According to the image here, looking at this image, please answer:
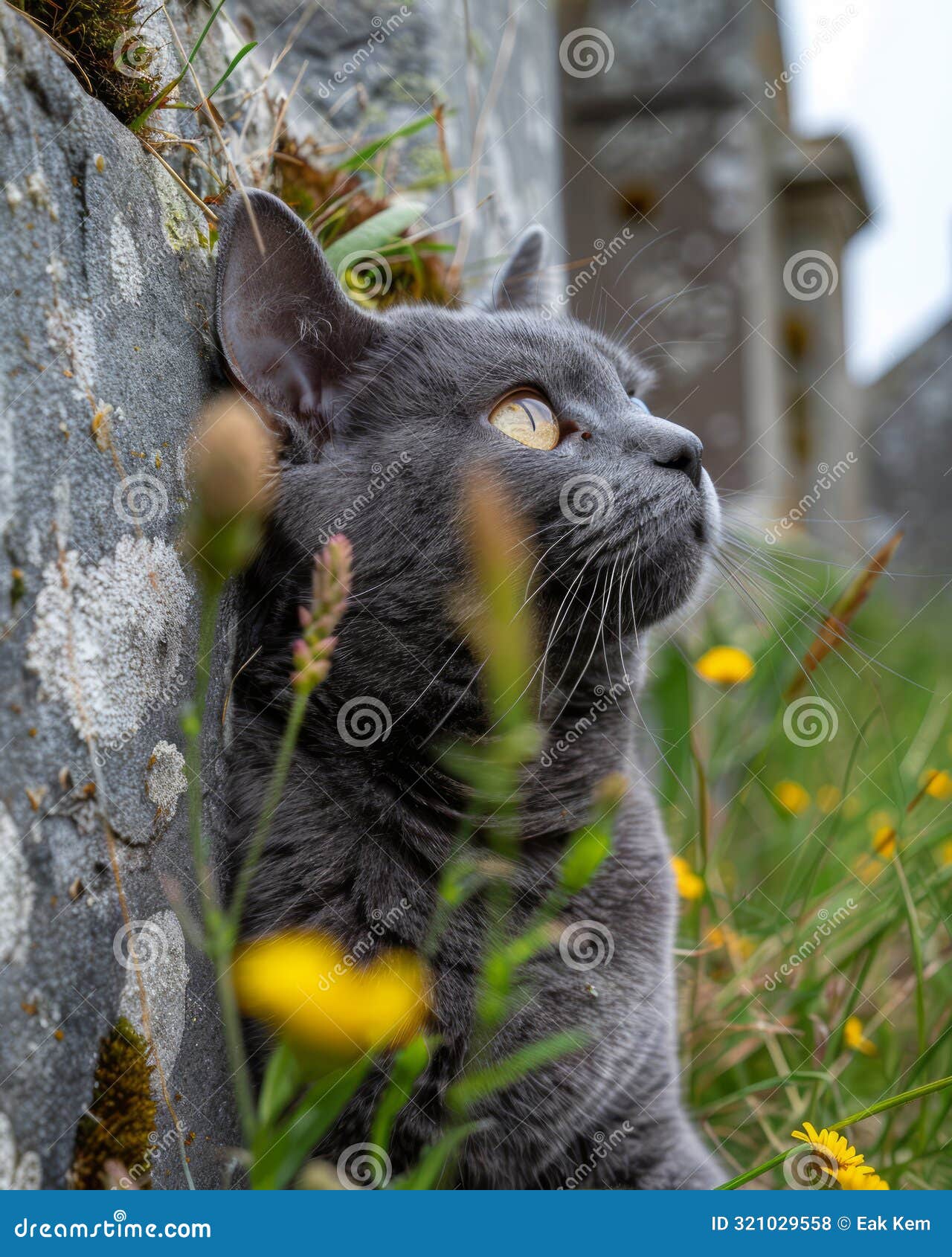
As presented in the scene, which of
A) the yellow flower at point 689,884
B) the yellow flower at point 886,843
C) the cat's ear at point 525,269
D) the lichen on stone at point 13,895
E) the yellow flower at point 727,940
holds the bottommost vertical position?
the yellow flower at point 727,940

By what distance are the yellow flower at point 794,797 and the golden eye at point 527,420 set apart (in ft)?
3.87

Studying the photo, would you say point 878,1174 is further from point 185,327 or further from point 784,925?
point 185,327

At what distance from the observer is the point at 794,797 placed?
237 centimetres

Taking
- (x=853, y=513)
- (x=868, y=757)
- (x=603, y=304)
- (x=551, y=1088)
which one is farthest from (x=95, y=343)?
(x=853, y=513)

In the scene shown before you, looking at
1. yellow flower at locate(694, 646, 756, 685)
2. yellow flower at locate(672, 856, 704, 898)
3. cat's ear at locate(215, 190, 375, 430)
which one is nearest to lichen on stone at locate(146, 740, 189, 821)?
cat's ear at locate(215, 190, 375, 430)

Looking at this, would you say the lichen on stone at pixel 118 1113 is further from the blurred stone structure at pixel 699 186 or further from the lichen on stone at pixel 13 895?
the blurred stone structure at pixel 699 186

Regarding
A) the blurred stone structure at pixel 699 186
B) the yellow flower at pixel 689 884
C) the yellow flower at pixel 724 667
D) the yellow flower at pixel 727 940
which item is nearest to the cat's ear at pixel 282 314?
the yellow flower at pixel 724 667

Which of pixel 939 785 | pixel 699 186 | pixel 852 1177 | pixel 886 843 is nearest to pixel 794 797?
pixel 939 785

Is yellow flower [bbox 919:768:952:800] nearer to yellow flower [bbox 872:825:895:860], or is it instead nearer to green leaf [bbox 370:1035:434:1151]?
yellow flower [bbox 872:825:895:860]

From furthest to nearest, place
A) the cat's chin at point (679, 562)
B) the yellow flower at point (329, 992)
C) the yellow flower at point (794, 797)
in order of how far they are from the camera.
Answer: the yellow flower at point (794, 797) < the cat's chin at point (679, 562) < the yellow flower at point (329, 992)

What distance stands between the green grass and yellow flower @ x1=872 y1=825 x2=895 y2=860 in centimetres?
2

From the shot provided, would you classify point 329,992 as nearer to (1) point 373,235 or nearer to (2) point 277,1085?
(2) point 277,1085

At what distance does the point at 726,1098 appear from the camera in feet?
5.47

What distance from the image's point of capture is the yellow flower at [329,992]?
76 cm
